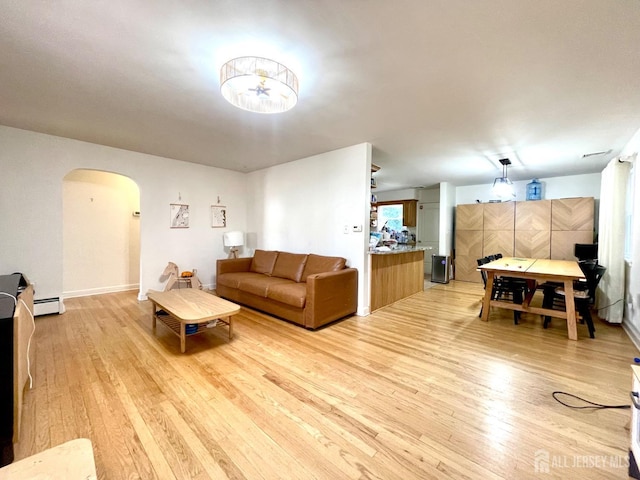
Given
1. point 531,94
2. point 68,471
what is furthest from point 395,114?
point 68,471

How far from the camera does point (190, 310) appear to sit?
2656 mm

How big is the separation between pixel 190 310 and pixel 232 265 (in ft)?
7.03

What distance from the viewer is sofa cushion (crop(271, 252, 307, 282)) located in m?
4.09

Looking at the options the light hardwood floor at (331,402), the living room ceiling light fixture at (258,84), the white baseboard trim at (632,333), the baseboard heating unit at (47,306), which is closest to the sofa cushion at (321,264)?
the light hardwood floor at (331,402)

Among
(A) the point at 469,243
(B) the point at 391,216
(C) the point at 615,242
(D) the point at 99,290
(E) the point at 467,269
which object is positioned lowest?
(D) the point at 99,290

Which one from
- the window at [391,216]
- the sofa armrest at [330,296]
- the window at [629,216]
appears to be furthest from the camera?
the window at [391,216]

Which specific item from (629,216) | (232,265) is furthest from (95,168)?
(629,216)

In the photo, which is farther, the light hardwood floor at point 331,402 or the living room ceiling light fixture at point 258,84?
the living room ceiling light fixture at point 258,84

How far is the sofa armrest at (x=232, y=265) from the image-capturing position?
15.2 ft

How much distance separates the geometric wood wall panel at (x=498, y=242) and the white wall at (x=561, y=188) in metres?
0.95

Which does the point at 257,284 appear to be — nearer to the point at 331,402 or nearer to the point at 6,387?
the point at 331,402

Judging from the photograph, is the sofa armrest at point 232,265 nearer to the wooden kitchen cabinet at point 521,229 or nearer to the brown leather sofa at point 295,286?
the brown leather sofa at point 295,286

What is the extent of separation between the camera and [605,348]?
2.72 meters

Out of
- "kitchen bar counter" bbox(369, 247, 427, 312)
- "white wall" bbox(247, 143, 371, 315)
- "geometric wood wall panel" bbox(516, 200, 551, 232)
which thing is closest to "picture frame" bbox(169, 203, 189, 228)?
"white wall" bbox(247, 143, 371, 315)
